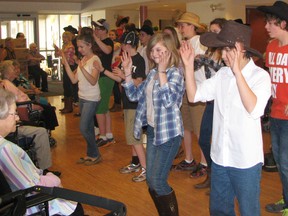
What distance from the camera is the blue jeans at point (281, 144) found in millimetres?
3008

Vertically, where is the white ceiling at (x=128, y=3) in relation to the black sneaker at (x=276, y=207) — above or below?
above

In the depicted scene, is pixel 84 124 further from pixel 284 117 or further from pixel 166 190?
pixel 284 117

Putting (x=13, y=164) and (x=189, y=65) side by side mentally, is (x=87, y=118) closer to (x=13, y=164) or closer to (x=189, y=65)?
(x=13, y=164)

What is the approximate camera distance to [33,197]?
1.88 meters

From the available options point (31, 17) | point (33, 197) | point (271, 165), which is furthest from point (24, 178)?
point (31, 17)

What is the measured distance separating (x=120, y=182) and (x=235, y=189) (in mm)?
2034

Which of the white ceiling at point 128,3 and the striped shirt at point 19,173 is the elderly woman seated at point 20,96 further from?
the white ceiling at point 128,3

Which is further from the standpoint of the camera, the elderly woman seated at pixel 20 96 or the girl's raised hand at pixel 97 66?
the elderly woman seated at pixel 20 96

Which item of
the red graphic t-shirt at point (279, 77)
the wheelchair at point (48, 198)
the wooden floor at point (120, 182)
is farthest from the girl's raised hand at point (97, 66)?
the wheelchair at point (48, 198)

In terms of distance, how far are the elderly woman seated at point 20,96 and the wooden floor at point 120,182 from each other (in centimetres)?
46

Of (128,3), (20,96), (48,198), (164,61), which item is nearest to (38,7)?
(128,3)

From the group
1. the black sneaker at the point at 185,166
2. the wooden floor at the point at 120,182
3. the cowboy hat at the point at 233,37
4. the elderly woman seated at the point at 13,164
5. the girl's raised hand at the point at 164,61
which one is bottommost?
the wooden floor at the point at 120,182

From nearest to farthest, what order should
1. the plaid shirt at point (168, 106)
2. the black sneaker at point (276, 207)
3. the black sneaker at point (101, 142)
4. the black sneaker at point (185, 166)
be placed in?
the plaid shirt at point (168, 106), the black sneaker at point (276, 207), the black sneaker at point (185, 166), the black sneaker at point (101, 142)

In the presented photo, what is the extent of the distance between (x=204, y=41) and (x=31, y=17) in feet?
40.3
